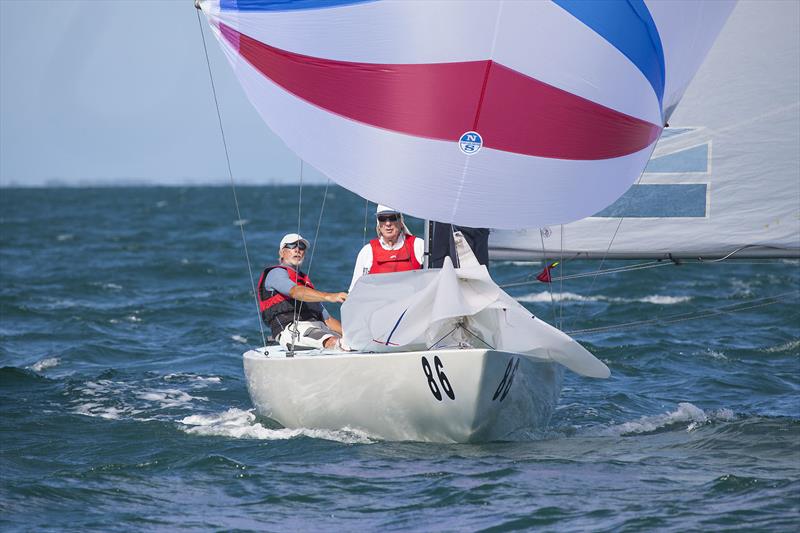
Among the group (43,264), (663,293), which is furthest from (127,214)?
(663,293)

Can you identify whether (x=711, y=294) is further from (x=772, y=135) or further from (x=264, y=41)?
(x=264, y=41)

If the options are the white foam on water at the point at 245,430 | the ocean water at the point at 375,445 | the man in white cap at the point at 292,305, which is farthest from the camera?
the man in white cap at the point at 292,305

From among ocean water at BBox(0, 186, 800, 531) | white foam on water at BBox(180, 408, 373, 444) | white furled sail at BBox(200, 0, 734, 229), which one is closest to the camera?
ocean water at BBox(0, 186, 800, 531)

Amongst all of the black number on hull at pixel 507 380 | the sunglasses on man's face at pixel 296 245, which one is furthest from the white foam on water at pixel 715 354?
the black number on hull at pixel 507 380

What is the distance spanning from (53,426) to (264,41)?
3214 mm

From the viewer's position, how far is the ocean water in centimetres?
570

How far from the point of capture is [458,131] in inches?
247

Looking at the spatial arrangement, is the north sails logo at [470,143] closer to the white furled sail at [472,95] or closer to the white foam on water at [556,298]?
the white furled sail at [472,95]

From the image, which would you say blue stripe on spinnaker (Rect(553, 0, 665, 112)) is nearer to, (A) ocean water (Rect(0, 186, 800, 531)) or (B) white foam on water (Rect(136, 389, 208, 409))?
Result: (A) ocean water (Rect(0, 186, 800, 531))

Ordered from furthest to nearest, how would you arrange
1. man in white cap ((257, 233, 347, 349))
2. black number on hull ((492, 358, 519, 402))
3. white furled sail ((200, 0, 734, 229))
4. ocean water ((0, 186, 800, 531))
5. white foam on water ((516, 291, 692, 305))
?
white foam on water ((516, 291, 692, 305)) < man in white cap ((257, 233, 347, 349)) < black number on hull ((492, 358, 519, 402)) < white furled sail ((200, 0, 734, 229)) < ocean water ((0, 186, 800, 531))

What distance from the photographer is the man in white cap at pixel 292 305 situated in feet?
25.4

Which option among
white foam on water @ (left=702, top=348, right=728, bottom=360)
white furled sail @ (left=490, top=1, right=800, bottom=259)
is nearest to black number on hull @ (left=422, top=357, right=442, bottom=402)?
white furled sail @ (left=490, top=1, right=800, bottom=259)

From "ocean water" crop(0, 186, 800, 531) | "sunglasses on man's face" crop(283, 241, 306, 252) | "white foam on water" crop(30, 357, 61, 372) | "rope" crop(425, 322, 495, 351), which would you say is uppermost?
"sunglasses on man's face" crop(283, 241, 306, 252)

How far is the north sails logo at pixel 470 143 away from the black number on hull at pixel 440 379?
1.14 m
